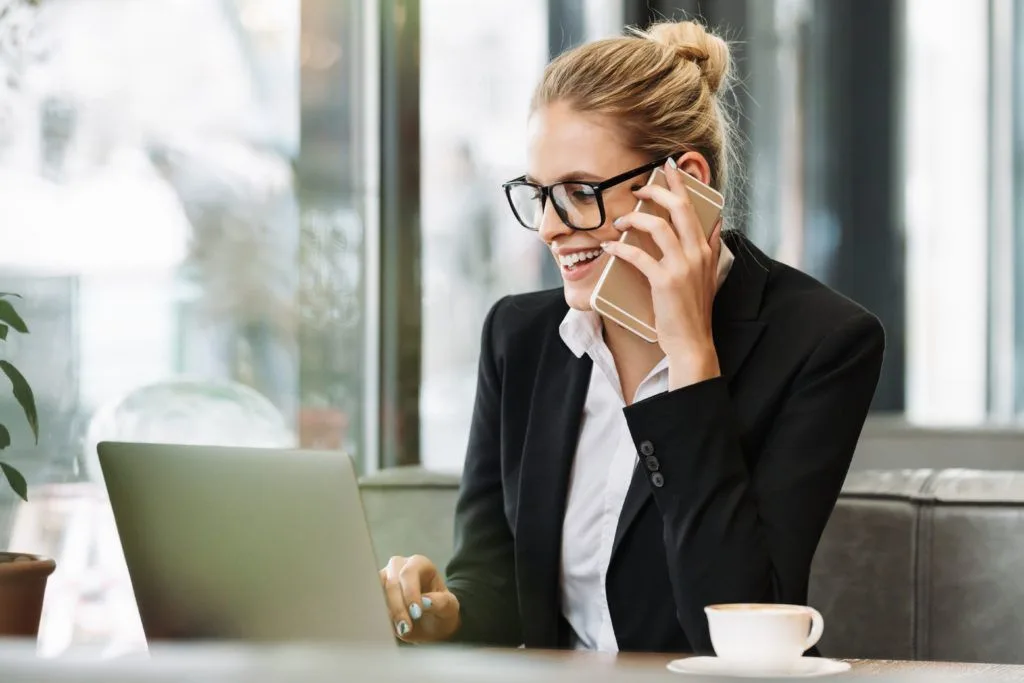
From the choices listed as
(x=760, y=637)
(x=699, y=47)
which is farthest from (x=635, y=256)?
(x=760, y=637)

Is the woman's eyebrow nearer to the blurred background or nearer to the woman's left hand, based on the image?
the woman's left hand

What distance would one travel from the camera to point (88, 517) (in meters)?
2.07

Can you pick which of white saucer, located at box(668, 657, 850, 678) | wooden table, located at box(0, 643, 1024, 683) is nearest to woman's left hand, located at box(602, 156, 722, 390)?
white saucer, located at box(668, 657, 850, 678)

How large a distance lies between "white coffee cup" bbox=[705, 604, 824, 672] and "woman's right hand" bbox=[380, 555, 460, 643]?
42 cm

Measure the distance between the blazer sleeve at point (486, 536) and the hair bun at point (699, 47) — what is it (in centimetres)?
42

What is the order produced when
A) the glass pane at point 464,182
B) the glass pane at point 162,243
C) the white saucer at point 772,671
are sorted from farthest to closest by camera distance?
the glass pane at point 464,182 < the glass pane at point 162,243 < the white saucer at point 772,671

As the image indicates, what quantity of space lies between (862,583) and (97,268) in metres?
1.24

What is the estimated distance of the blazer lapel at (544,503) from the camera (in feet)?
5.14

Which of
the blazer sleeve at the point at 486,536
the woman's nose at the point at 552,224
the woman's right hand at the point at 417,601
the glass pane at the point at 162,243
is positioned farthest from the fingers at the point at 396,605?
the glass pane at the point at 162,243

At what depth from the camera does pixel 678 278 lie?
1457 mm

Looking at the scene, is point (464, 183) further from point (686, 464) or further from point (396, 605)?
point (396, 605)

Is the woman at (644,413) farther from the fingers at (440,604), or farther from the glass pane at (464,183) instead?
the glass pane at (464,183)

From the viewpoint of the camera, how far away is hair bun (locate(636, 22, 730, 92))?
1683 mm

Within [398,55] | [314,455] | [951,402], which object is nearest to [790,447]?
[314,455]
